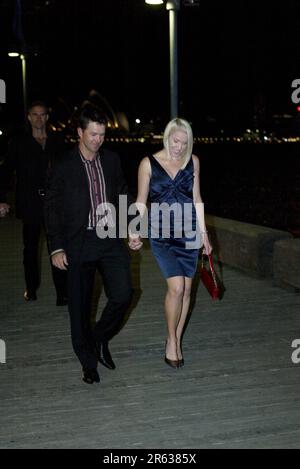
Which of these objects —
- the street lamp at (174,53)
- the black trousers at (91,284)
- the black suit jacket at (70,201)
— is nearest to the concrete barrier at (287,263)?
the black trousers at (91,284)

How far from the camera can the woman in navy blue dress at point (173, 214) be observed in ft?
17.6

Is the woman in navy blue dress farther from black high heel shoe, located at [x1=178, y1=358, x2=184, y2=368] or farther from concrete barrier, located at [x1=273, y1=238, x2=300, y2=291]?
concrete barrier, located at [x1=273, y1=238, x2=300, y2=291]

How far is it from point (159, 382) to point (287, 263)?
304cm

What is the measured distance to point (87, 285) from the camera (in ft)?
16.9

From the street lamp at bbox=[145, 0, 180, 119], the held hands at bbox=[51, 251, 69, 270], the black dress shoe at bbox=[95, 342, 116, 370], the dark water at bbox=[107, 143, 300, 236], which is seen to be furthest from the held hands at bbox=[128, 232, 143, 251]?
the street lamp at bbox=[145, 0, 180, 119]

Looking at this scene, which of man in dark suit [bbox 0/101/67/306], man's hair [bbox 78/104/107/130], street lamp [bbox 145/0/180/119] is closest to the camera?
man's hair [bbox 78/104/107/130]

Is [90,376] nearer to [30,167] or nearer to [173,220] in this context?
[173,220]

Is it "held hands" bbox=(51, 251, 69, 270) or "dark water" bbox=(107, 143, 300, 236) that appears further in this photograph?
"dark water" bbox=(107, 143, 300, 236)

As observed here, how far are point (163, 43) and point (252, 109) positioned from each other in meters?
16.9

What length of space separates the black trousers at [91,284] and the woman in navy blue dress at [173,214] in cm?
24

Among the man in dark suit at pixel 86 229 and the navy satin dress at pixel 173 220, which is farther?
the navy satin dress at pixel 173 220

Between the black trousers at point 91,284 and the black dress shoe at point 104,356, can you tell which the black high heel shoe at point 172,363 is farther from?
the black trousers at point 91,284

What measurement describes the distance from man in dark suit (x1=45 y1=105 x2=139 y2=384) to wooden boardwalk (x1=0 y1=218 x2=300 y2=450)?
0.43 m

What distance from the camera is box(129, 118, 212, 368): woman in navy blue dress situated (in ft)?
17.6
